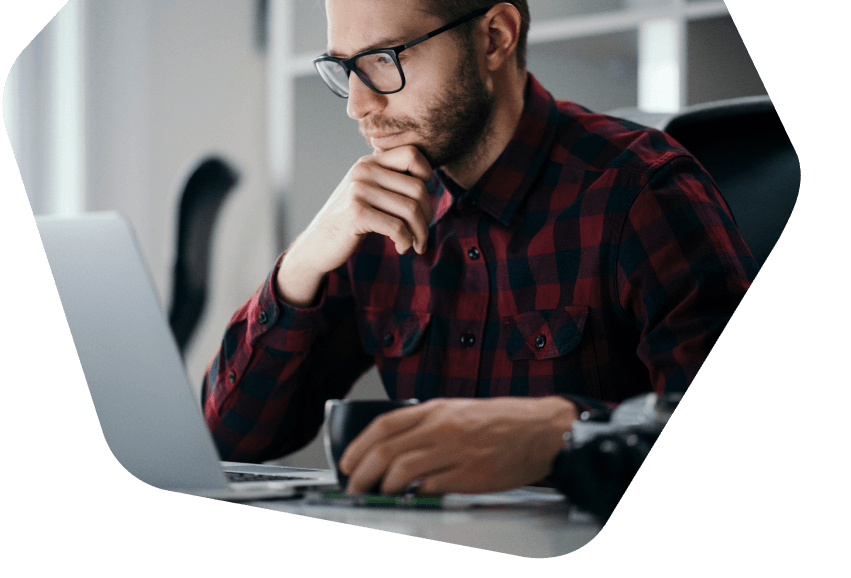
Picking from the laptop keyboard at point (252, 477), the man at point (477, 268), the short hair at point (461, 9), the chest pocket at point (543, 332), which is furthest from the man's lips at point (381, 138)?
the laptop keyboard at point (252, 477)

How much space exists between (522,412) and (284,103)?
0.49 m

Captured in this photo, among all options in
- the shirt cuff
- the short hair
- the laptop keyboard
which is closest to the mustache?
the short hair

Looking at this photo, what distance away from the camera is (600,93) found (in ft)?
2.59

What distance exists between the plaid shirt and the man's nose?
0.10 metres

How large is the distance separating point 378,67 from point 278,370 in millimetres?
402

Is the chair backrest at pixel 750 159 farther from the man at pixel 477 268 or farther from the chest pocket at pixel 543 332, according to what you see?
the chest pocket at pixel 543 332

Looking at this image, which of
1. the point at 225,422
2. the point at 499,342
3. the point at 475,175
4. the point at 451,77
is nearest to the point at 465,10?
the point at 451,77

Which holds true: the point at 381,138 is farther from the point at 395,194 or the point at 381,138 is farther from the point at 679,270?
the point at 679,270

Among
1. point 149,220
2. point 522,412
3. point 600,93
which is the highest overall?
point 600,93

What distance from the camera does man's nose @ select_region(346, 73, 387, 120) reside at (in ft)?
2.80

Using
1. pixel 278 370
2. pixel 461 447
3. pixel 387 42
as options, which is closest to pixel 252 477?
pixel 278 370

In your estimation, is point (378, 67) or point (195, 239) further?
point (195, 239)

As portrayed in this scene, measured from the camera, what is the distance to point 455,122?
85 centimetres

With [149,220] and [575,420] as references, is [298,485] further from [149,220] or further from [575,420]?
[149,220]
